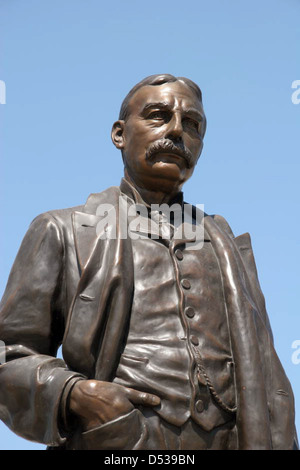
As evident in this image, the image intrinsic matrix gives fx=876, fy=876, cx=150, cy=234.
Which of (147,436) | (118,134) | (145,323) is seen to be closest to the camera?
(147,436)

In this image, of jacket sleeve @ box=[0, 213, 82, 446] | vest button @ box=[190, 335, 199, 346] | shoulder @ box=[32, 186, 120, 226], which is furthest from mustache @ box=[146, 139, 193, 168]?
vest button @ box=[190, 335, 199, 346]

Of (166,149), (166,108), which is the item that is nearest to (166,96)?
(166,108)

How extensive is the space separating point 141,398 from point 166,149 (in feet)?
5.81

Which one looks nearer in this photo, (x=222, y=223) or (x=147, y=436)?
(x=147, y=436)

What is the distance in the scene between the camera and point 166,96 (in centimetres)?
613

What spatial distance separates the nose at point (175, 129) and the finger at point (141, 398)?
5.99 ft

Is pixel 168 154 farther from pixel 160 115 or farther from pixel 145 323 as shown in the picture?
pixel 145 323

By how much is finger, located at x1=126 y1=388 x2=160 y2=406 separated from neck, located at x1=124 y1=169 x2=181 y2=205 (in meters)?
1.59

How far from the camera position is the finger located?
17.0 ft

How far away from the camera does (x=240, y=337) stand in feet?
18.5
